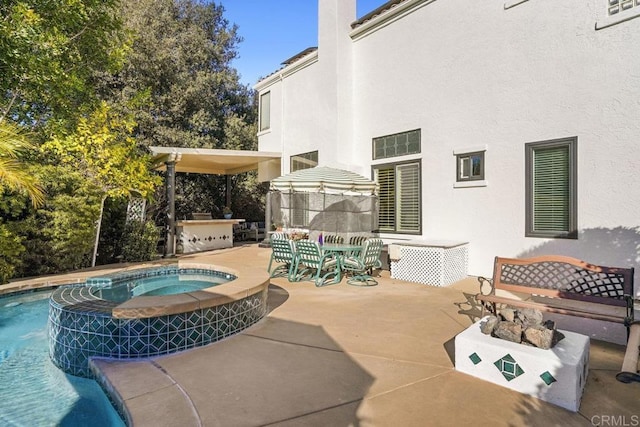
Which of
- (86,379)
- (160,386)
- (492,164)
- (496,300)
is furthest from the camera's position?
(492,164)

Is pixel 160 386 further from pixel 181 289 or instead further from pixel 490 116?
pixel 490 116

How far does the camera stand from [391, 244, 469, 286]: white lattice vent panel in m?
7.51

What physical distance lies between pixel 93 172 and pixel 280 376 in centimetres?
806

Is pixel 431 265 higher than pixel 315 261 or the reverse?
the reverse

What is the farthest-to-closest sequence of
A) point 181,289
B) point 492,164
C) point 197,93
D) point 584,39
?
point 197,93 < point 492,164 < point 181,289 < point 584,39

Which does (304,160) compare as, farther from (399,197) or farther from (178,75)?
(178,75)

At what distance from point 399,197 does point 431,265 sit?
2.60 meters

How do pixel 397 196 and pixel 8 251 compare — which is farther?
pixel 397 196

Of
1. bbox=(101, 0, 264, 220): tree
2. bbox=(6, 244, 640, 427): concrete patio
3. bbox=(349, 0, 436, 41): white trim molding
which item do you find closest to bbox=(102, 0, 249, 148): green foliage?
bbox=(101, 0, 264, 220): tree

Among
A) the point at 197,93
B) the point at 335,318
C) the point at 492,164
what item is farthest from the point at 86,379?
the point at 197,93

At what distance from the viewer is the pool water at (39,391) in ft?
10.3

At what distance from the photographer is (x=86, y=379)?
3.88 m

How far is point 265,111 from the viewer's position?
15.0 m

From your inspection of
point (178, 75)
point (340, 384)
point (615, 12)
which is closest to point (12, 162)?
point (340, 384)
